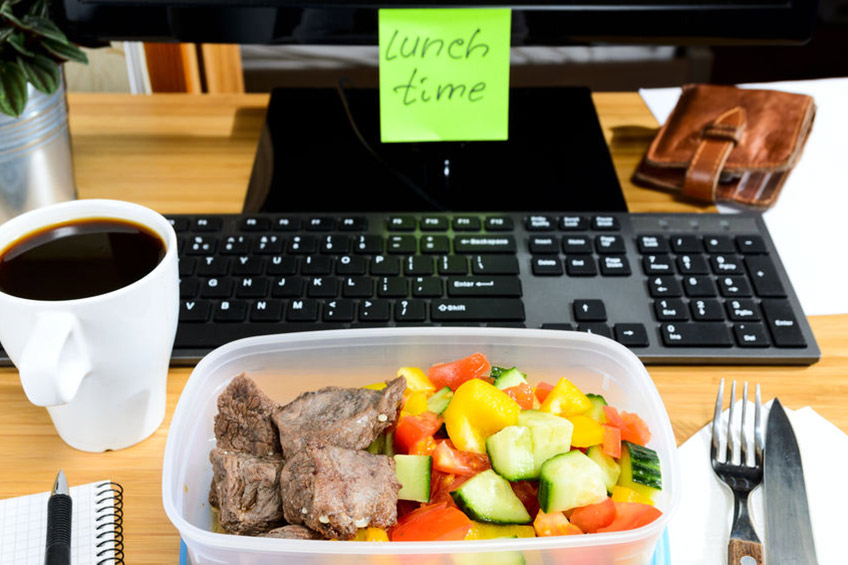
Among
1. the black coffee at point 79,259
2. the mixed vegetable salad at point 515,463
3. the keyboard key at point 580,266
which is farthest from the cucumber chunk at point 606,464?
the black coffee at point 79,259

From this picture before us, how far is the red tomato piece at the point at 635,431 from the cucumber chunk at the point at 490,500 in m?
0.08

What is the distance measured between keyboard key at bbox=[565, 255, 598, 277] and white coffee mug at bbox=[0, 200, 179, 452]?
1.08ft

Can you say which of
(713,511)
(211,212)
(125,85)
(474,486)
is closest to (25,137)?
(211,212)

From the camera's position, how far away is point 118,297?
48 cm

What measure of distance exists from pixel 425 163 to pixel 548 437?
43 centimetres

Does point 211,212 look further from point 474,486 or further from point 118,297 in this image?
point 474,486

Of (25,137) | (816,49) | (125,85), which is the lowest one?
(816,49)

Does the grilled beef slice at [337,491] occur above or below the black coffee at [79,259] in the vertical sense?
below

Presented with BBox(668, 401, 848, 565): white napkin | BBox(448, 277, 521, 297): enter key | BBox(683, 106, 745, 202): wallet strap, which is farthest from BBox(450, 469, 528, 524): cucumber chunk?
BBox(683, 106, 745, 202): wallet strap

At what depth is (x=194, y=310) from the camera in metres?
0.65

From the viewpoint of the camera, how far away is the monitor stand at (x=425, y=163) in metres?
0.80

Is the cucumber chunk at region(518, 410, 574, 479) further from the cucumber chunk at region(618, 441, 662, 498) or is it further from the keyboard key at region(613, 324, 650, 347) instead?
the keyboard key at region(613, 324, 650, 347)

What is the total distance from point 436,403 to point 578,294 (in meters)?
0.19

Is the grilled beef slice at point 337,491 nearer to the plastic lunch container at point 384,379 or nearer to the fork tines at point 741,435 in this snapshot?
the plastic lunch container at point 384,379
